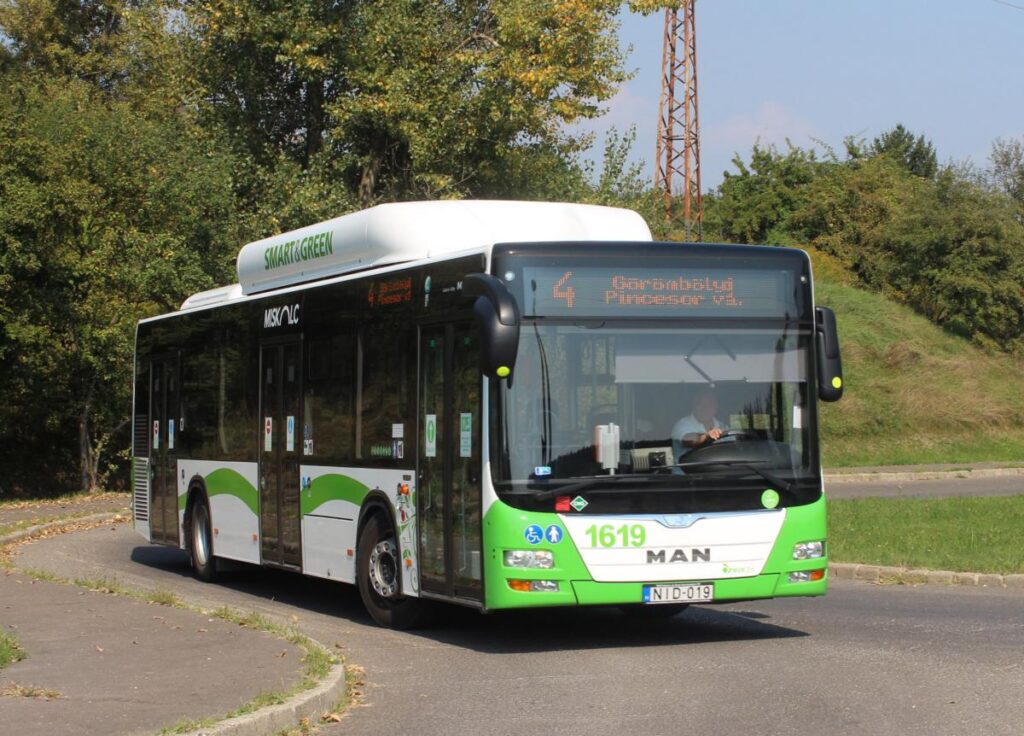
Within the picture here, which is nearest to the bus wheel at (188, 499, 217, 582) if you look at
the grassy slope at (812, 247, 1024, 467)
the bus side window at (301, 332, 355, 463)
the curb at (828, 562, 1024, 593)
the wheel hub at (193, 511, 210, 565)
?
the wheel hub at (193, 511, 210, 565)

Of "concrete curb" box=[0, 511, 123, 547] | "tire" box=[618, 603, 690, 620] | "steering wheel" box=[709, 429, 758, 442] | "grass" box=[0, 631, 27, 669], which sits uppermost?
"steering wheel" box=[709, 429, 758, 442]

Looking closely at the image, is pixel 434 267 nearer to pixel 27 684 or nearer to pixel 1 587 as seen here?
pixel 27 684

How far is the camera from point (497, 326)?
1042cm

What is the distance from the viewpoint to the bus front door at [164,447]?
18359mm

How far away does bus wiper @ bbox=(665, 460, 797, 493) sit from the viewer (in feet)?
36.9

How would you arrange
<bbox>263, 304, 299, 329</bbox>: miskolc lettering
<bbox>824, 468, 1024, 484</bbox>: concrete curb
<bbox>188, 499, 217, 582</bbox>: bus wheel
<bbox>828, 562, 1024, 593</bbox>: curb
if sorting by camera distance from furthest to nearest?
<bbox>824, 468, 1024, 484</bbox>: concrete curb < <bbox>188, 499, 217, 582</bbox>: bus wheel < <bbox>828, 562, 1024, 593</bbox>: curb < <bbox>263, 304, 299, 329</bbox>: miskolc lettering

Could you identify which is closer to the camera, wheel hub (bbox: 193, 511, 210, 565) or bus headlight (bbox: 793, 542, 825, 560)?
bus headlight (bbox: 793, 542, 825, 560)

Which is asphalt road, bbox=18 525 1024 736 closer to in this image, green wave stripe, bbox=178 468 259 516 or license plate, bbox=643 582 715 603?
→ license plate, bbox=643 582 715 603

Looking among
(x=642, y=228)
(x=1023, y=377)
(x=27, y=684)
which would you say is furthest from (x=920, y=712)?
(x=1023, y=377)

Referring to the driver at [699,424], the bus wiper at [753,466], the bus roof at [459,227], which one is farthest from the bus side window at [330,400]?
the bus wiper at [753,466]

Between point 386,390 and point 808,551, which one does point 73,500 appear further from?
point 808,551

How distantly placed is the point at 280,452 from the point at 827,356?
5733 millimetres

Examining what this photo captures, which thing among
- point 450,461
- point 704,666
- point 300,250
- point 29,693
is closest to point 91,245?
point 300,250

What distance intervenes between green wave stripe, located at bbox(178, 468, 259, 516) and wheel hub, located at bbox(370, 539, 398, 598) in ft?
9.95
